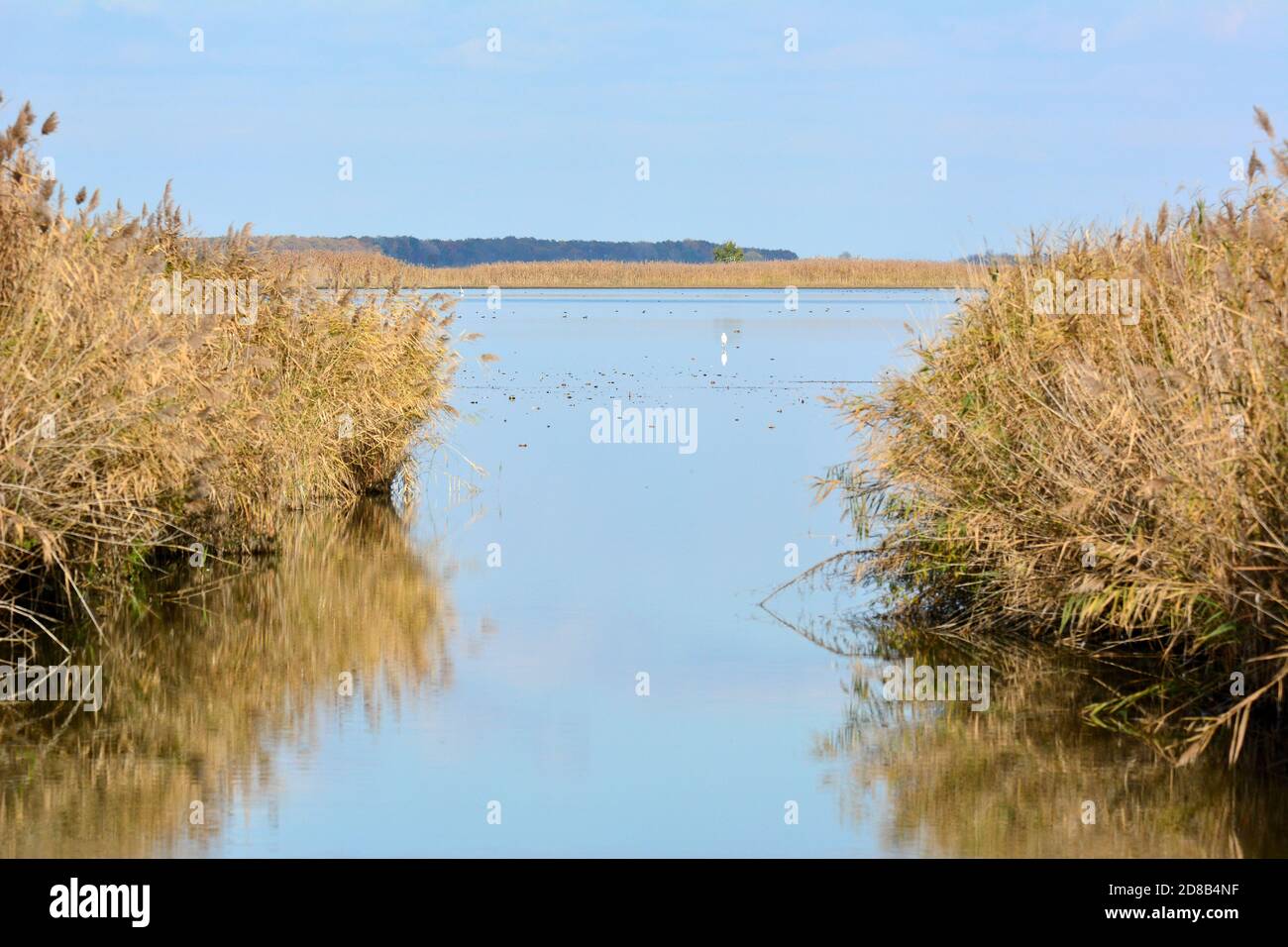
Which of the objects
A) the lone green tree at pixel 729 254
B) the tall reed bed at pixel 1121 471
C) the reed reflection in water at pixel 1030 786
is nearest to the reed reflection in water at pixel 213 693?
the reed reflection in water at pixel 1030 786

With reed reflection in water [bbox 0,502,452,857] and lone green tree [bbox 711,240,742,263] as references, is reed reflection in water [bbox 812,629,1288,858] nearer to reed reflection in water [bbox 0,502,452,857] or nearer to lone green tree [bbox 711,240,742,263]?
reed reflection in water [bbox 0,502,452,857]

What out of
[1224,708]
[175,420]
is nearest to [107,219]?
[175,420]

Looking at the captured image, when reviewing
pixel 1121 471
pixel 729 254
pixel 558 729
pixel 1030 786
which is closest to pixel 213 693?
pixel 558 729

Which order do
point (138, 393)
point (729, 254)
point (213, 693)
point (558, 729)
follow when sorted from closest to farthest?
point (558, 729) → point (213, 693) → point (138, 393) → point (729, 254)

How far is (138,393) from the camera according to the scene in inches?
448

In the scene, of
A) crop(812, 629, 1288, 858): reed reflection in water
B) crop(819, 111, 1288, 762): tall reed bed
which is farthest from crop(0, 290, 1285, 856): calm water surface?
crop(819, 111, 1288, 762): tall reed bed

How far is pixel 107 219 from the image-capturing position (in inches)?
507

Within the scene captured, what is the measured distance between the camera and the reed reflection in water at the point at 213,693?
761 centimetres

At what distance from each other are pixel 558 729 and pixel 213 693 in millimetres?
2102

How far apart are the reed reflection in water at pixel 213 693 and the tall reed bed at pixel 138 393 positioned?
556mm

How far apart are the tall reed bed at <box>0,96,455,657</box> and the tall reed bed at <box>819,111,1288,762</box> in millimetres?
4800

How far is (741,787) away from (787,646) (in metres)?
3.36

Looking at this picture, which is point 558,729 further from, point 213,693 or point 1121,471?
point 1121,471
